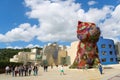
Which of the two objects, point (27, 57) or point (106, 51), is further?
point (27, 57)

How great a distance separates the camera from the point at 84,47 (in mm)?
46875

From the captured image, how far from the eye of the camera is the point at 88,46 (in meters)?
46.8

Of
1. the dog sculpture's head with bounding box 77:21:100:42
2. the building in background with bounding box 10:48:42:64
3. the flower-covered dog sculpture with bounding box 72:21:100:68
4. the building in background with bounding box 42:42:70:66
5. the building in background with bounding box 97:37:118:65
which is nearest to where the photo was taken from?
the flower-covered dog sculpture with bounding box 72:21:100:68

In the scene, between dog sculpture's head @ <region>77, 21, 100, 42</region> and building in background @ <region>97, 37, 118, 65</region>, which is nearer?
dog sculpture's head @ <region>77, 21, 100, 42</region>

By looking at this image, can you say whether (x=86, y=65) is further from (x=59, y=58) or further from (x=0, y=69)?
(x=59, y=58)

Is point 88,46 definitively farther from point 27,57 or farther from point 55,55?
point 27,57

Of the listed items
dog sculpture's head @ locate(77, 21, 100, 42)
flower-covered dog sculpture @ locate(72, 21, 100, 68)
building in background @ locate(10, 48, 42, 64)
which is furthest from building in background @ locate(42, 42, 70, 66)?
dog sculpture's head @ locate(77, 21, 100, 42)

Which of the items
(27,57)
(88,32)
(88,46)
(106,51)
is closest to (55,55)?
(27,57)

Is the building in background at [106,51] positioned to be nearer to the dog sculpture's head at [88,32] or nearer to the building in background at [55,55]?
the building in background at [55,55]

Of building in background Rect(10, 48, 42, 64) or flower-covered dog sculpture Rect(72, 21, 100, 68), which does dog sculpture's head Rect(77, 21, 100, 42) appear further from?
building in background Rect(10, 48, 42, 64)

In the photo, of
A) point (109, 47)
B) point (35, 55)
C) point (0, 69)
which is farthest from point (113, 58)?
point (0, 69)

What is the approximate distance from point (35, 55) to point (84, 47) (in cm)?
7463

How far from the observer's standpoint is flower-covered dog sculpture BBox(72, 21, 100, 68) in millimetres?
46125

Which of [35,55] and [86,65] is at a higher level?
[35,55]
